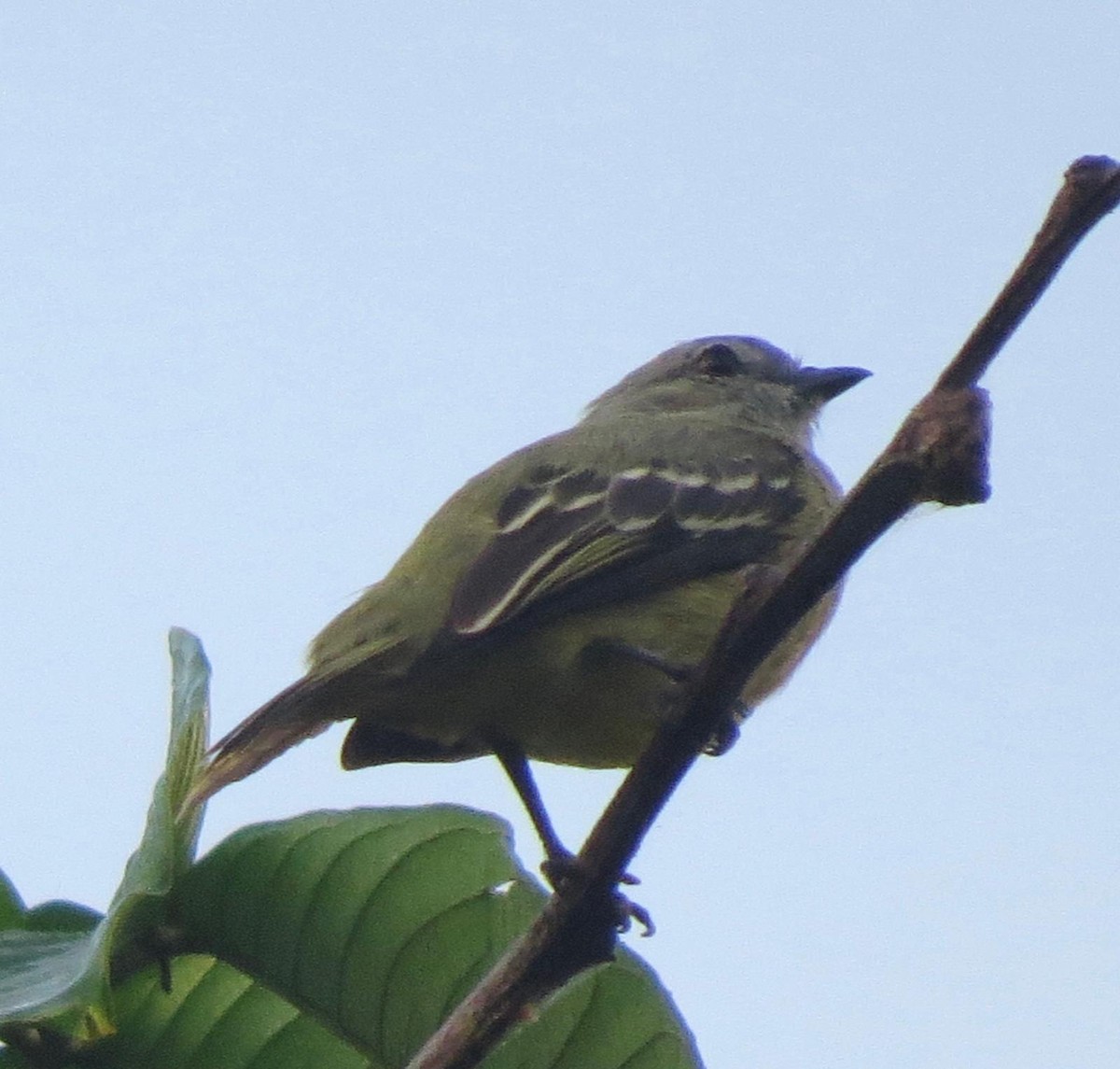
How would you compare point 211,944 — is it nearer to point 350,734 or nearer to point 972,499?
point 972,499

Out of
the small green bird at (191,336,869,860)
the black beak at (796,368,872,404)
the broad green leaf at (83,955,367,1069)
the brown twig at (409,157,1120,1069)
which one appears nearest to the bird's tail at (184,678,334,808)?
the small green bird at (191,336,869,860)

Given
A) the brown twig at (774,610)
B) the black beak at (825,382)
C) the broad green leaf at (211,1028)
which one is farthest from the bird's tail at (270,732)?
the black beak at (825,382)

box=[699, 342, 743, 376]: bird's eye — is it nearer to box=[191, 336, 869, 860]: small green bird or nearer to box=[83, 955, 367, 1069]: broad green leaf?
box=[191, 336, 869, 860]: small green bird

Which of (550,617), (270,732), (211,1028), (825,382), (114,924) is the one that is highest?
(825,382)

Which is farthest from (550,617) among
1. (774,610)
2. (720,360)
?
(720,360)

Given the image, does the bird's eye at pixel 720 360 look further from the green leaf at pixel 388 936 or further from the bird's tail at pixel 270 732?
the green leaf at pixel 388 936

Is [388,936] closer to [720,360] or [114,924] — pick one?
[114,924]
